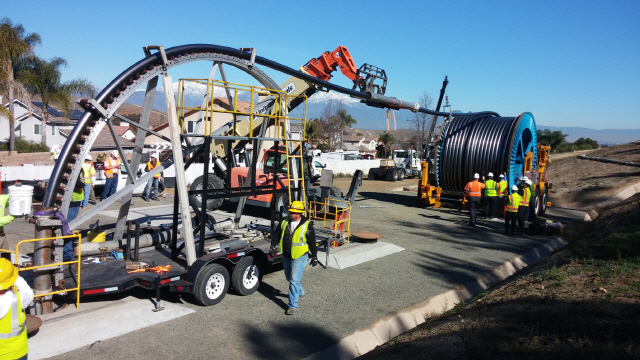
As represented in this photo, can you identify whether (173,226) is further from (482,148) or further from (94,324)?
(482,148)

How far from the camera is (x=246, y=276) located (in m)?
8.10

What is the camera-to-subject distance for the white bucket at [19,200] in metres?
7.12

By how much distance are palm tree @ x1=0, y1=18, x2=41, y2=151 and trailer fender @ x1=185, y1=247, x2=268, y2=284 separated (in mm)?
26325

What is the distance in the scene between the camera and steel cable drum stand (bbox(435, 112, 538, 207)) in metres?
17.3

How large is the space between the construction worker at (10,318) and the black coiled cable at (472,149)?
15.8 metres

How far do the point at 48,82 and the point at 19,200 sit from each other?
36426 millimetres

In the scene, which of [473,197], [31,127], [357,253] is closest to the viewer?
[357,253]

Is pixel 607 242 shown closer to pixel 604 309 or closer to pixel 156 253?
pixel 604 309

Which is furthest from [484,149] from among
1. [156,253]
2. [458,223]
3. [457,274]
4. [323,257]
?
[156,253]

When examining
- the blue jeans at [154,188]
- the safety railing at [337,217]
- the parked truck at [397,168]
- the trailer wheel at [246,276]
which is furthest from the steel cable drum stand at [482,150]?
the parked truck at [397,168]

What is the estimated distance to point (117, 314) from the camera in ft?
22.2

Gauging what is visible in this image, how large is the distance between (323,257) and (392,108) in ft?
20.2

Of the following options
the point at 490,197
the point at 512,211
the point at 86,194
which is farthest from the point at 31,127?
the point at 512,211

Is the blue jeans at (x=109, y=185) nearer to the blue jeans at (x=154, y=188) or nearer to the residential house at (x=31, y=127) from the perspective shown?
the blue jeans at (x=154, y=188)
